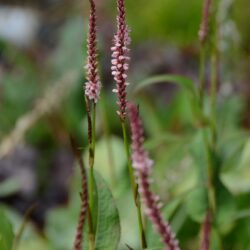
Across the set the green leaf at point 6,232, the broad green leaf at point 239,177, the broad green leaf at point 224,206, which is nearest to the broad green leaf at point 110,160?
the broad green leaf at point 239,177

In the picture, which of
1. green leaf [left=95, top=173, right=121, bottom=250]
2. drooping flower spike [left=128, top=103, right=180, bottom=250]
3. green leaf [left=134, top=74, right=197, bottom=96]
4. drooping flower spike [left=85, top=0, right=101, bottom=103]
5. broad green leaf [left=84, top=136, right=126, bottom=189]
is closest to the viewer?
drooping flower spike [left=128, top=103, right=180, bottom=250]

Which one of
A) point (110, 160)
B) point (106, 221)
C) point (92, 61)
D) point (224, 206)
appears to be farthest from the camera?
point (110, 160)

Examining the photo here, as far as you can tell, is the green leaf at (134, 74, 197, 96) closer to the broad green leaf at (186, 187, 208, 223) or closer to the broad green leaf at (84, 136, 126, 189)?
the broad green leaf at (186, 187, 208, 223)

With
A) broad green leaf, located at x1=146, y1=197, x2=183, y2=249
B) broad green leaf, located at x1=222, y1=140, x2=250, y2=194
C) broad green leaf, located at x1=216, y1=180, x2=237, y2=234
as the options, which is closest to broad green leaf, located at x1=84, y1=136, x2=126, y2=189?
broad green leaf, located at x1=222, y1=140, x2=250, y2=194

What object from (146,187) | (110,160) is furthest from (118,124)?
(146,187)

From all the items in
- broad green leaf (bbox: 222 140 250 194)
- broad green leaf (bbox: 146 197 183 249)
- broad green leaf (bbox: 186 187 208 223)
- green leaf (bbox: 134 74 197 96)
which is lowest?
broad green leaf (bbox: 146 197 183 249)

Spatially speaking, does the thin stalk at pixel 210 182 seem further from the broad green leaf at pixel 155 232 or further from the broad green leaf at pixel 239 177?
the broad green leaf at pixel 239 177

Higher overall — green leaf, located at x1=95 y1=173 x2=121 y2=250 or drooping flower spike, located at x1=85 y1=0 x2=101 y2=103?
drooping flower spike, located at x1=85 y1=0 x2=101 y2=103

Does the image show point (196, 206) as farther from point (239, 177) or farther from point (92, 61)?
point (92, 61)

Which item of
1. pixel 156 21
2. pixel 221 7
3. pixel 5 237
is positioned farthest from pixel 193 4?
pixel 5 237
